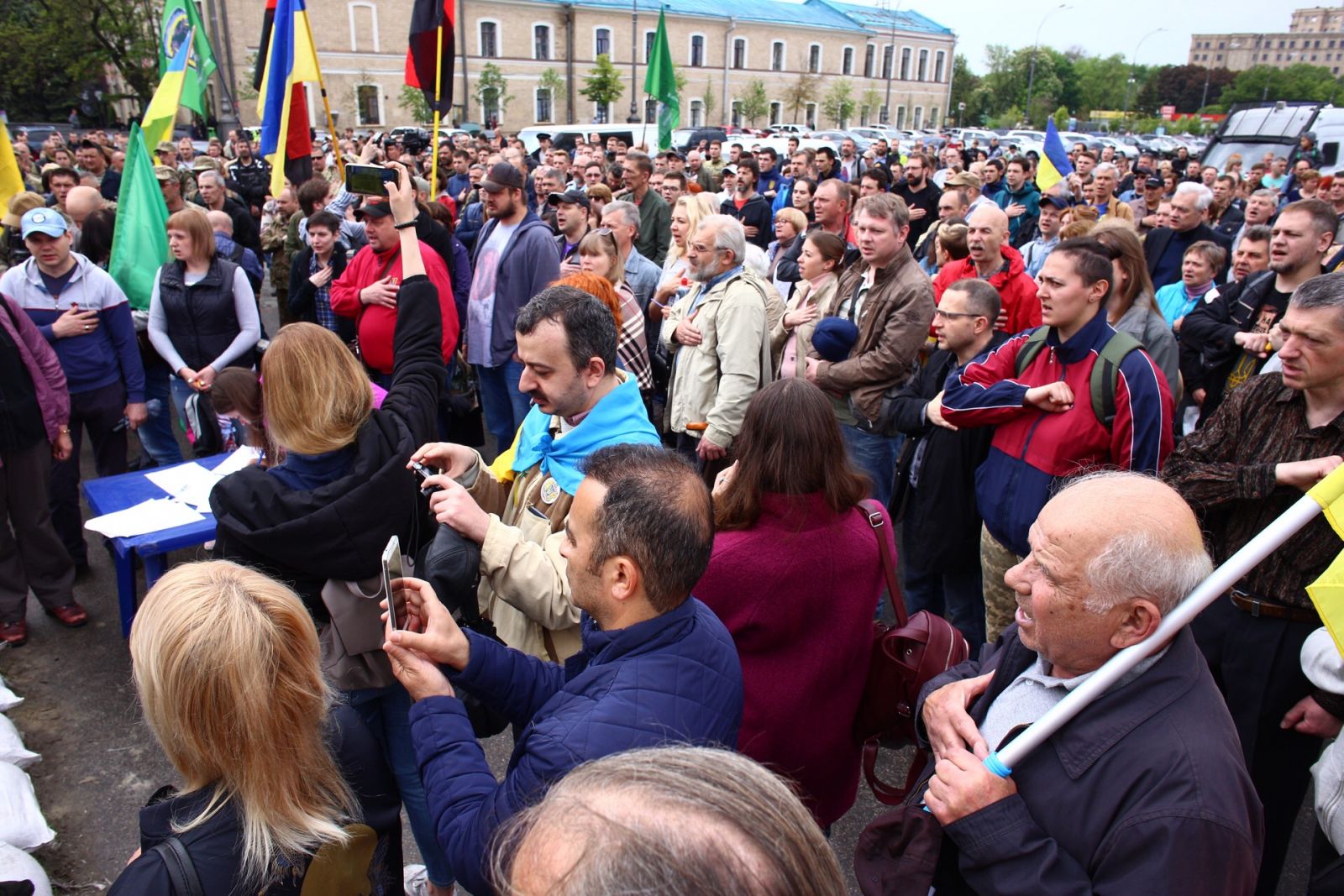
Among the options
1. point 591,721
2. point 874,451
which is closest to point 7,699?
point 591,721

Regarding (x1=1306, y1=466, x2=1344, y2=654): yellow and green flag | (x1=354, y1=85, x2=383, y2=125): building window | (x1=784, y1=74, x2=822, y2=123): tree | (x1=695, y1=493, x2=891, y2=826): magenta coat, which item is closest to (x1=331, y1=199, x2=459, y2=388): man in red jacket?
(x1=695, y1=493, x2=891, y2=826): magenta coat

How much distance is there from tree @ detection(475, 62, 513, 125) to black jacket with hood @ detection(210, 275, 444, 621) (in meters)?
49.3

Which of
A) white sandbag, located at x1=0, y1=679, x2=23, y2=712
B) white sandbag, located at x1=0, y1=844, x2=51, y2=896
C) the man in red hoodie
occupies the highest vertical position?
the man in red hoodie

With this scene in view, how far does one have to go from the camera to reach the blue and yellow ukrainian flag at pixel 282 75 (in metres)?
5.79

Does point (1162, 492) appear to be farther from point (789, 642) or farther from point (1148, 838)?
point (789, 642)

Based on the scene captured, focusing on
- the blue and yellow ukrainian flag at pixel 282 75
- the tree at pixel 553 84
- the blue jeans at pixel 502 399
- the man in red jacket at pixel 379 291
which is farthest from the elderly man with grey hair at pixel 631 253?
the tree at pixel 553 84

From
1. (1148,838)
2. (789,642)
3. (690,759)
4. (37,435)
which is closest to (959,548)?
(789,642)

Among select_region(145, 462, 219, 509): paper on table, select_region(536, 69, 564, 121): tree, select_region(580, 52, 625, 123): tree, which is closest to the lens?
select_region(145, 462, 219, 509): paper on table

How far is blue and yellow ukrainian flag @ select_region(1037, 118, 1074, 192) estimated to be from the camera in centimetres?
825

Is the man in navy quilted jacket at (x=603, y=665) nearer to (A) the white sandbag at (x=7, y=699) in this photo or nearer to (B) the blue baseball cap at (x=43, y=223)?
(A) the white sandbag at (x=7, y=699)

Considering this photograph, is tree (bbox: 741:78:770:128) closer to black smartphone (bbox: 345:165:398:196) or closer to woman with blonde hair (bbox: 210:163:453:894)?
black smartphone (bbox: 345:165:398:196)

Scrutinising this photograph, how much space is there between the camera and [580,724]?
1.53 metres

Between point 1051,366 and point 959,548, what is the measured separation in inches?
35.3

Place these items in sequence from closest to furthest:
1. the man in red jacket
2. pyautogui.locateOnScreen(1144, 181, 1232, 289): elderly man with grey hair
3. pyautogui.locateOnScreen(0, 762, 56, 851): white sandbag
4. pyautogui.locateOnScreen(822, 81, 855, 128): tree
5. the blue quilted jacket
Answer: the blue quilted jacket < pyautogui.locateOnScreen(0, 762, 56, 851): white sandbag < the man in red jacket < pyautogui.locateOnScreen(1144, 181, 1232, 289): elderly man with grey hair < pyautogui.locateOnScreen(822, 81, 855, 128): tree
